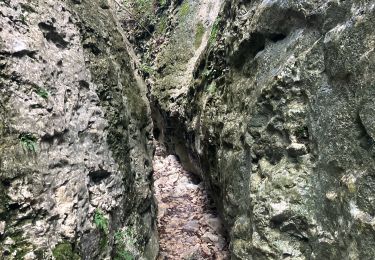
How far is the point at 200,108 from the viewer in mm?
8836

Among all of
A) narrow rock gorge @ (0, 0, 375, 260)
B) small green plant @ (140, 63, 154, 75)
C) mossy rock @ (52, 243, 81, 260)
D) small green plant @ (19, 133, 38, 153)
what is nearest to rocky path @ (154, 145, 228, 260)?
narrow rock gorge @ (0, 0, 375, 260)

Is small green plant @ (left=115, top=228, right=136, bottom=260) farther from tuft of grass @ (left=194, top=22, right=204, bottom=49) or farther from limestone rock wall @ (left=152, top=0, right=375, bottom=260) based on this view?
tuft of grass @ (left=194, top=22, right=204, bottom=49)

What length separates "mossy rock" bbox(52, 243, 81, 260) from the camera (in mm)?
3982

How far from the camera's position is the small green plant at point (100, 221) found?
480cm

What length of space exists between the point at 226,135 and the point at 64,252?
10.9ft

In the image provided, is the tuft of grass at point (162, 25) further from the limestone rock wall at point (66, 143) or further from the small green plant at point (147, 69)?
the limestone rock wall at point (66, 143)

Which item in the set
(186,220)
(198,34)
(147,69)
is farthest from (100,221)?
(147,69)

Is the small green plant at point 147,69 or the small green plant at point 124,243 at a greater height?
the small green plant at point 147,69

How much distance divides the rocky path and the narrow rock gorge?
3.7 inches

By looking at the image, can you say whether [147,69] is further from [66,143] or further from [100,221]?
[100,221]

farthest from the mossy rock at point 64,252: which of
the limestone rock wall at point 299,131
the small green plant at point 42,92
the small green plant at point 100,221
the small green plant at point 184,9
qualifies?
the small green plant at point 184,9

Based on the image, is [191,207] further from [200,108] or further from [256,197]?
[256,197]

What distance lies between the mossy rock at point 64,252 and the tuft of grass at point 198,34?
424 inches

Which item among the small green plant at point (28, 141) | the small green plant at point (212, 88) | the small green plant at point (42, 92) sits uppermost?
the small green plant at point (212, 88)
